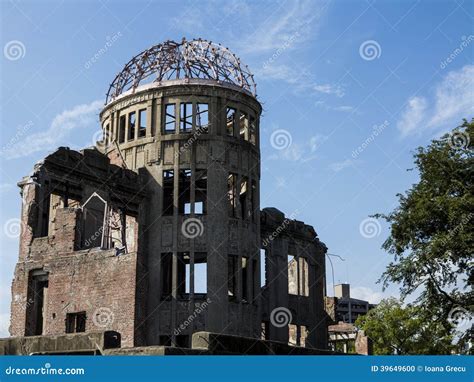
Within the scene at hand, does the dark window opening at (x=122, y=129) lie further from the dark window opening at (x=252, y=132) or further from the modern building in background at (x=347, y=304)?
the modern building in background at (x=347, y=304)

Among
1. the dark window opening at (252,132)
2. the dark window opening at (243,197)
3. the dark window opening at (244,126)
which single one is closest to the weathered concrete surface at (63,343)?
the dark window opening at (243,197)

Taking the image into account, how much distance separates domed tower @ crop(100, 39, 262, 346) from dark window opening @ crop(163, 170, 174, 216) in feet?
0.16

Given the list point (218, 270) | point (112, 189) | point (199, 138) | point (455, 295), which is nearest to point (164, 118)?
point (199, 138)

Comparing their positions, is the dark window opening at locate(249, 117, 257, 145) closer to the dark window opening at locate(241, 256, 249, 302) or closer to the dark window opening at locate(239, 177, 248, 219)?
the dark window opening at locate(239, 177, 248, 219)

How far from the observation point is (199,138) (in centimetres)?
3070

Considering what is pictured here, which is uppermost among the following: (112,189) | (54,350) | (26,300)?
(112,189)

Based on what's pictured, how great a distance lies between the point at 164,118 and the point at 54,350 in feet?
54.1

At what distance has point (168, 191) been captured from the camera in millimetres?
31984

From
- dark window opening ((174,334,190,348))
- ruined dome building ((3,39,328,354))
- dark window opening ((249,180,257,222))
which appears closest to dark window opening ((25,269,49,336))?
ruined dome building ((3,39,328,354))

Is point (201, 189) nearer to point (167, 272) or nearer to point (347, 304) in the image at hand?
point (167, 272)

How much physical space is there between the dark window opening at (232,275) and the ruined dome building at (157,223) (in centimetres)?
5

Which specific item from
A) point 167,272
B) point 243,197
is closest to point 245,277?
point 167,272

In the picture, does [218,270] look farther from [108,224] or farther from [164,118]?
[164,118]

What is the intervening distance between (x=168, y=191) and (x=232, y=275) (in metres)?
4.97
